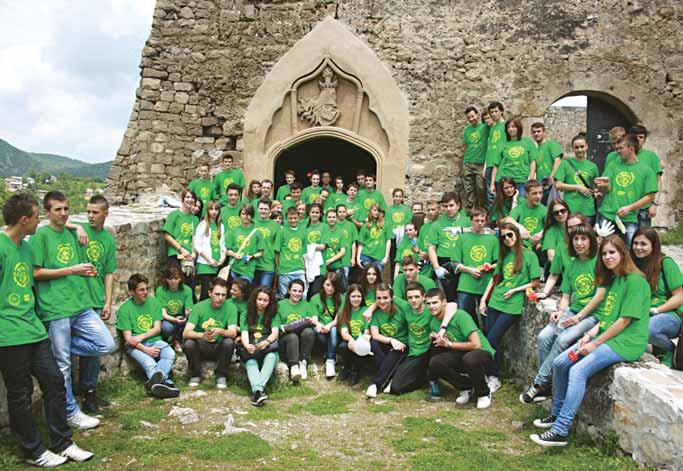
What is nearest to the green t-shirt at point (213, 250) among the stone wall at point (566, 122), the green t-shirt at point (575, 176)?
the green t-shirt at point (575, 176)

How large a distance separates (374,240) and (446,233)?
1049 mm

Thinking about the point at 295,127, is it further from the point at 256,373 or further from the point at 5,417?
the point at 5,417

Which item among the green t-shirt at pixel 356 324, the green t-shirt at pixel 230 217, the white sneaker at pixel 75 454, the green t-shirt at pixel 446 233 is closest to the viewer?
the white sneaker at pixel 75 454

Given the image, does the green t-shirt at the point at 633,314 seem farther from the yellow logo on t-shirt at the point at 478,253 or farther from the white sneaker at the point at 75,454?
the white sneaker at the point at 75,454

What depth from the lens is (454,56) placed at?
912cm

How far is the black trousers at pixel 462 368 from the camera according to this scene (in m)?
5.21

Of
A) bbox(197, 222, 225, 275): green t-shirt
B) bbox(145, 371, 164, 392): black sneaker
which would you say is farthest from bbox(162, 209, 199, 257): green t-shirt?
bbox(145, 371, 164, 392): black sneaker

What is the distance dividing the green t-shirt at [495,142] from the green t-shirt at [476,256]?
78.2 inches

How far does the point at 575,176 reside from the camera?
672 centimetres

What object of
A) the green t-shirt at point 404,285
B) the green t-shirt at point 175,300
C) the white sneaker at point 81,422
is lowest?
the white sneaker at point 81,422

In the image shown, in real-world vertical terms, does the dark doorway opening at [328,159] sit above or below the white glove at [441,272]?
above

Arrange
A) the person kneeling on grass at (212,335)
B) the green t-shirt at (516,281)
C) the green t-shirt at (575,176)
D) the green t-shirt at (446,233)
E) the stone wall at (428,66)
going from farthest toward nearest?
the stone wall at (428,66)
the green t-shirt at (575,176)
the green t-shirt at (446,233)
the person kneeling on grass at (212,335)
the green t-shirt at (516,281)

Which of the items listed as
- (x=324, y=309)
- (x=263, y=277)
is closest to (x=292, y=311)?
(x=324, y=309)

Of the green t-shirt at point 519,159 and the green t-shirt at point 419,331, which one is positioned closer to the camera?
the green t-shirt at point 419,331
